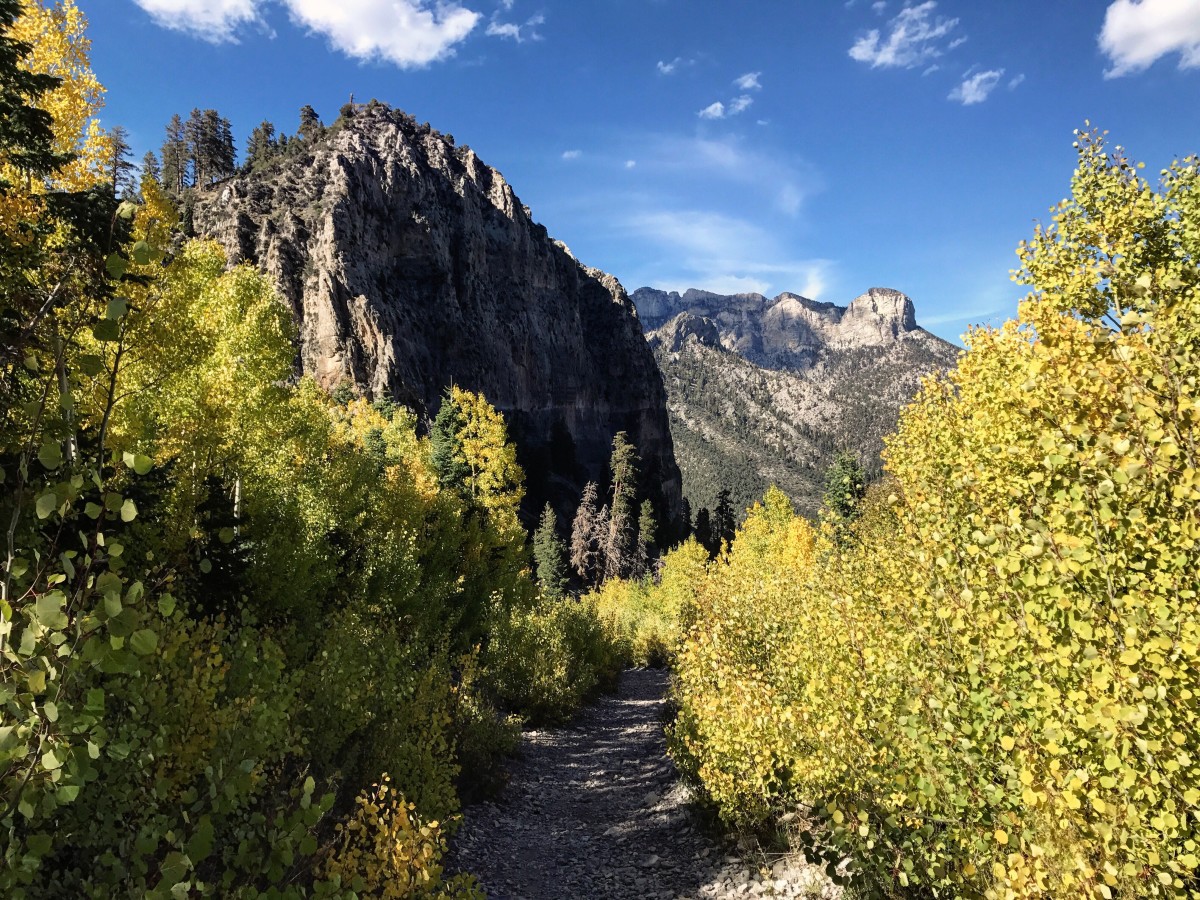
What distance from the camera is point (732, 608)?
12.4 metres

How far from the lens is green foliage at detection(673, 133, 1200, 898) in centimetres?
333

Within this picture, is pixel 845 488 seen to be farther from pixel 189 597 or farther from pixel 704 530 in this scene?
pixel 189 597

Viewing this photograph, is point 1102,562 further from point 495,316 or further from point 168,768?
point 495,316

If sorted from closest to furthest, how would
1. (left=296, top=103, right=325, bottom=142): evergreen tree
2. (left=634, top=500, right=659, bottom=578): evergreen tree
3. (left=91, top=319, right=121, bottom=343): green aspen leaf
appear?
1. (left=91, top=319, right=121, bottom=343): green aspen leaf
2. (left=634, top=500, right=659, bottom=578): evergreen tree
3. (left=296, top=103, right=325, bottom=142): evergreen tree

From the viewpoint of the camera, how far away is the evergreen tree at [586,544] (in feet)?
234

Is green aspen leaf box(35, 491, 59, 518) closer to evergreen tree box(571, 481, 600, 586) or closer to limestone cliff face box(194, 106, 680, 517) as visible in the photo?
limestone cliff face box(194, 106, 680, 517)

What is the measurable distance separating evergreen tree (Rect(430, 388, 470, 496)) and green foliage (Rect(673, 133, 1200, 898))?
25793 mm

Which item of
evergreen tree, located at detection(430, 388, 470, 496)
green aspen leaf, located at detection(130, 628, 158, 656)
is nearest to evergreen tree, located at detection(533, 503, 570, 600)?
evergreen tree, located at detection(430, 388, 470, 496)

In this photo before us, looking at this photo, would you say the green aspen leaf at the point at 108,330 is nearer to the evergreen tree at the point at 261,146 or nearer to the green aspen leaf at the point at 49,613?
the green aspen leaf at the point at 49,613

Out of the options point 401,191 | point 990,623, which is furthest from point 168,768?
point 401,191

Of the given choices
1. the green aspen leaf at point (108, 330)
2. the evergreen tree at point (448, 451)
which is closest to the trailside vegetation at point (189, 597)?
the green aspen leaf at point (108, 330)

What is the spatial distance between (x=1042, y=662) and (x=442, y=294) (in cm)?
9042

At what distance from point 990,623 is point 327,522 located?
1579 centimetres

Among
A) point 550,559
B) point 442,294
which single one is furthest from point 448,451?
point 442,294
